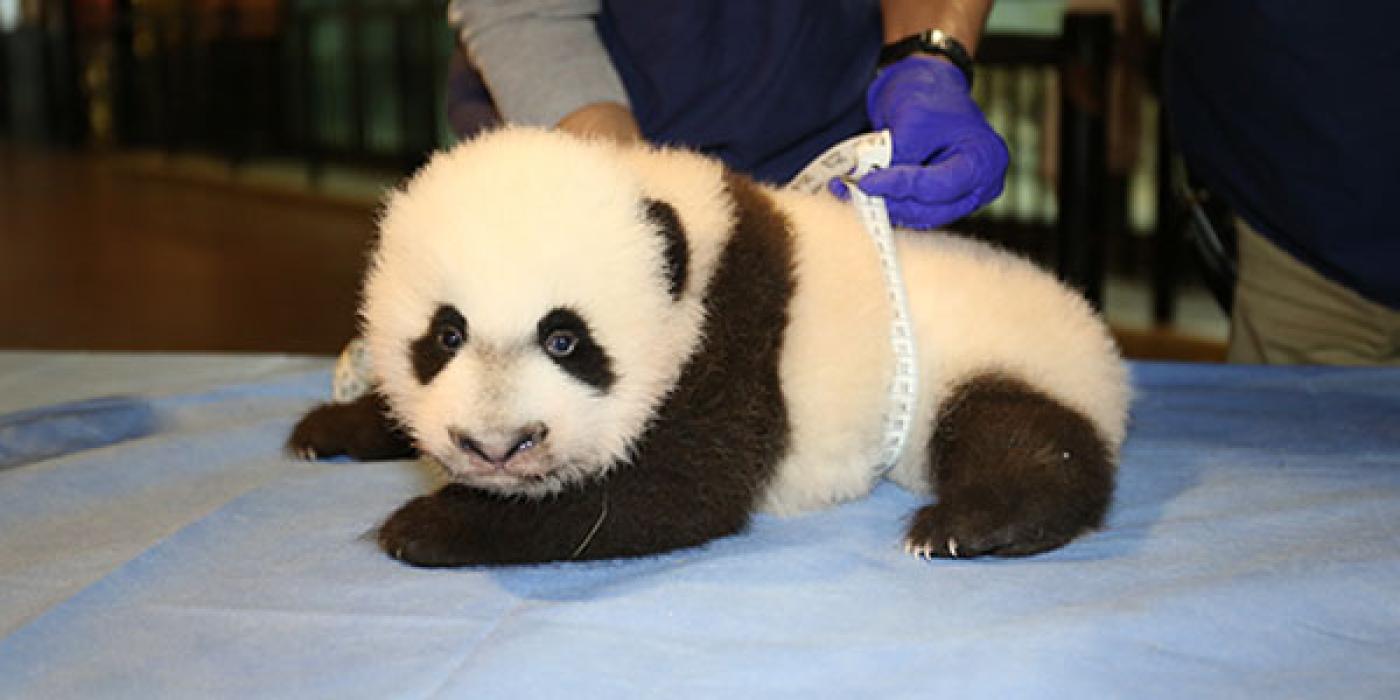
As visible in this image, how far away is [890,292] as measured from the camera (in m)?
1.69

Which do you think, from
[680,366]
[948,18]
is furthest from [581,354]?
[948,18]

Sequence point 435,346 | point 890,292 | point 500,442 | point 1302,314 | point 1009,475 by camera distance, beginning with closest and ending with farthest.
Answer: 1. point 500,442
2. point 435,346
3. point 1009,475
4. point 890,292
5. point 1302,314

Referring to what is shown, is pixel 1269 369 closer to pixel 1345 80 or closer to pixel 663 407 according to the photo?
pixel 1345 80

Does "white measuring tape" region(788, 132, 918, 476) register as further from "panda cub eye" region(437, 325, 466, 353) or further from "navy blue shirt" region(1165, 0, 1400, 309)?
"navy blue shirt" region(1165, 0, 1400, 309)

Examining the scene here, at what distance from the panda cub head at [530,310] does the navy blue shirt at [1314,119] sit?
4.31ft

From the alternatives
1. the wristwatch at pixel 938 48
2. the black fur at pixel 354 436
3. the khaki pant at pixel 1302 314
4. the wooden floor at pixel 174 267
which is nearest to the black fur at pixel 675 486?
the black fur at pixel 354 436

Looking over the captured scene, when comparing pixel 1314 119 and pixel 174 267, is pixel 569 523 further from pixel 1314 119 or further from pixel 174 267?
pixel 174 267

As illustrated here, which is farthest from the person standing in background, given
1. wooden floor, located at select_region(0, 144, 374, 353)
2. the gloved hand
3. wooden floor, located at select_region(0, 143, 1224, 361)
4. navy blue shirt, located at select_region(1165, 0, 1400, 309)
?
wooden floor, located at select_region(0, 144, 374, 353)

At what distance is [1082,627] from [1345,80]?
1367 millimetres

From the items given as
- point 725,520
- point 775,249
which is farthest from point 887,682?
point 775,249

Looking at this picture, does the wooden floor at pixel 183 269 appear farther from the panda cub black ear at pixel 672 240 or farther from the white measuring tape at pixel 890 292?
the panda cub black ear at pixel 672 240

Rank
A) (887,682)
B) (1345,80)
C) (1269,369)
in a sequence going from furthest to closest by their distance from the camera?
(1269,369) < (1345,80) < (887,682)

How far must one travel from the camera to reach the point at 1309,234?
2.35m

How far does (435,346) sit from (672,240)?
0.27m
